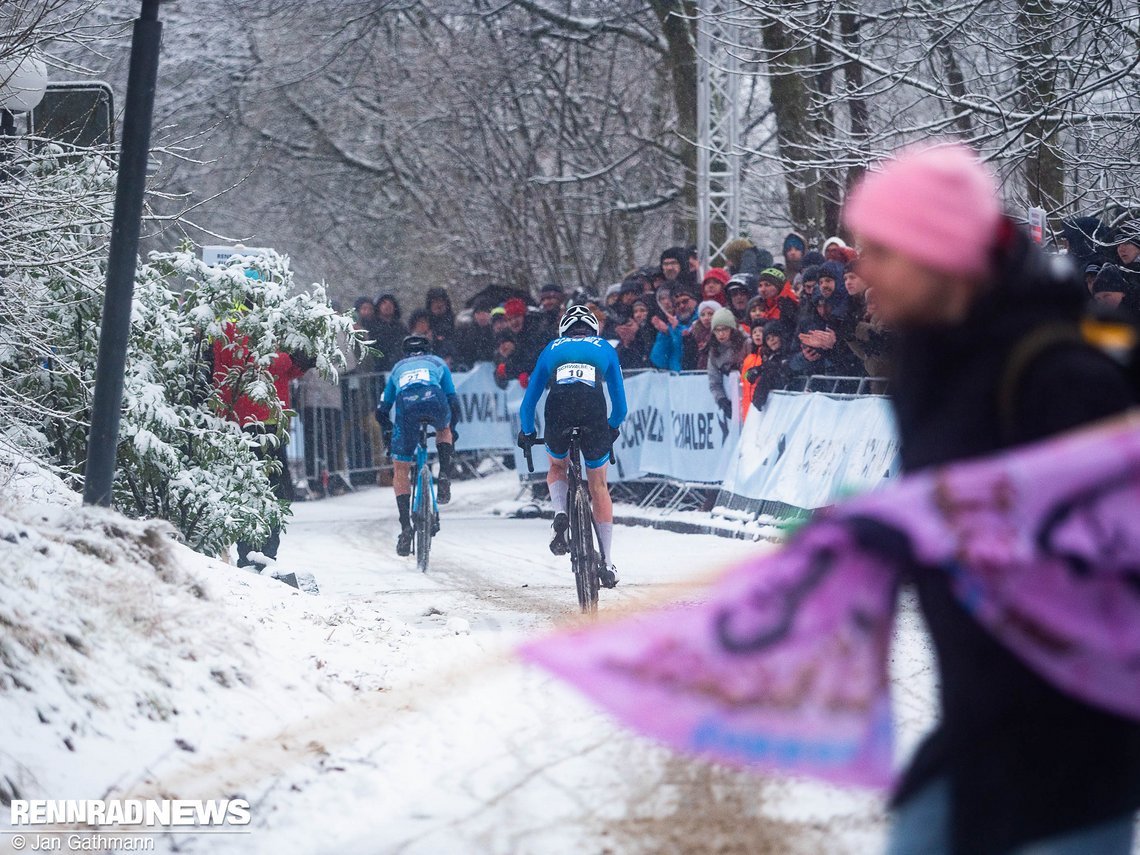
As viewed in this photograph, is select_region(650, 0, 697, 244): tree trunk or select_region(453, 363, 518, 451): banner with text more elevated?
select_region(650, 0, 697, 244): tree trunk

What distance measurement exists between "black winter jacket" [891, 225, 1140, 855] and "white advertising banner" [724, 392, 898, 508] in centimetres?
946

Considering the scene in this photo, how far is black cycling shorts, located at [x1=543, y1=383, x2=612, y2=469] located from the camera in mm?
10414

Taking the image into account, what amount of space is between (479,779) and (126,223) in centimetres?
305

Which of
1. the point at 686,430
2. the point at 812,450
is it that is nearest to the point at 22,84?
the point at 812,450

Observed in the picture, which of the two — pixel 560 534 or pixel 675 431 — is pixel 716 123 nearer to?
pixel 675 431

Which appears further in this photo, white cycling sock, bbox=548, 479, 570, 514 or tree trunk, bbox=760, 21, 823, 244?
tree trunk, bbox=760, 21, 823, 244

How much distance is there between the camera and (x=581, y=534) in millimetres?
10086

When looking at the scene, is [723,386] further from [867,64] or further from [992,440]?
[992,440]

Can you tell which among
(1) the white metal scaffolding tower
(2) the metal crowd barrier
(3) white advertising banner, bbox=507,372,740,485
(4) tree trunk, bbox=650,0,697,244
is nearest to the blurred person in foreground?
(3) white advertising banner, bbox=507,372,740,485

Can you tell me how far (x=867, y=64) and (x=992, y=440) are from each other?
43.1ft

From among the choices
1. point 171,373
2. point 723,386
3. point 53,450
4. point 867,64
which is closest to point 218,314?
point 171,373

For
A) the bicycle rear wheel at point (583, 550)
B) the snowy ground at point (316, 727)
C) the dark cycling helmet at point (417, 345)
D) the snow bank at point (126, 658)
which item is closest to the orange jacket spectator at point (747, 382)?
the dark cycling helmet at point (417, 345)

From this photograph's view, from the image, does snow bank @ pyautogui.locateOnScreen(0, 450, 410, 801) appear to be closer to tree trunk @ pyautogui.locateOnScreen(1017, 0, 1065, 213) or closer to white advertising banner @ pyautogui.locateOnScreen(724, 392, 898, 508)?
white advertising banner @ pyautogui.locateOnScreen(724, 392, 898, 508)

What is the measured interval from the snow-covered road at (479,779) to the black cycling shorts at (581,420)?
121 centimetres
